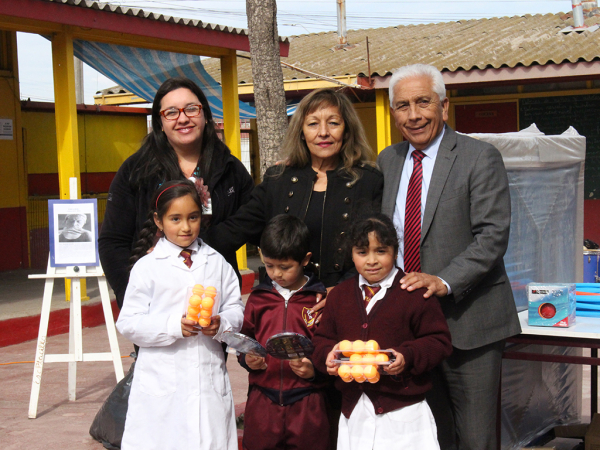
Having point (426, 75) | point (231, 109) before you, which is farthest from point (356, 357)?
Answer: point (231, 109)

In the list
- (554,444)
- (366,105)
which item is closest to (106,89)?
(366,105)

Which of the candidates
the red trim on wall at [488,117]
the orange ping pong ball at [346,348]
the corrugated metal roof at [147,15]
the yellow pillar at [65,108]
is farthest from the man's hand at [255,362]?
the red trim on wall at [488,117]

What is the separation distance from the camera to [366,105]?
13.0 metres

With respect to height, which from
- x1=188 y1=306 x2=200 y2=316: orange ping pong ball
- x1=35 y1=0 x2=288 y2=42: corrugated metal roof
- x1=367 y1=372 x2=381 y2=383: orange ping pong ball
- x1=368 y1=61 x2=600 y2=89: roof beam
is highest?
x1=35 y1=0 x2=288 y2=42: corrugated metal roof

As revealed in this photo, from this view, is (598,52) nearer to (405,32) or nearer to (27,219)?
(405,32)

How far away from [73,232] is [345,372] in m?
3.49

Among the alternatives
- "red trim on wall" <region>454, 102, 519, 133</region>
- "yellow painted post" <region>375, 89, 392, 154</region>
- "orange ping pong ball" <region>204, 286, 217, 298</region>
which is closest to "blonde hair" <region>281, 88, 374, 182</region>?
"orange ping pong ball" <region>204, 286, 217, 298</region>

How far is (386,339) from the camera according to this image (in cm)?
266

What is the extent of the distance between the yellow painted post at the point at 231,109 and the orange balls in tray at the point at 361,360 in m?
7.06

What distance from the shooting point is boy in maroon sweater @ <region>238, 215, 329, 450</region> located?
9.35ft

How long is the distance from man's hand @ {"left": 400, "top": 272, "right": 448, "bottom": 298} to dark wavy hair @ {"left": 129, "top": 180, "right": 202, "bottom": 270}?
0.94 m

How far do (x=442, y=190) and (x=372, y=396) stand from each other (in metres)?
0.88

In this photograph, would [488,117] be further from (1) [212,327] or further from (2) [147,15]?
(1) [212,327]

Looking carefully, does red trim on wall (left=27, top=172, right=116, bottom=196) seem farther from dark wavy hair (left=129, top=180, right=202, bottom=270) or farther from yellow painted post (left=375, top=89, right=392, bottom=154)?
dark wavy hair (left=129, top=180, right=202, bottom=270)
